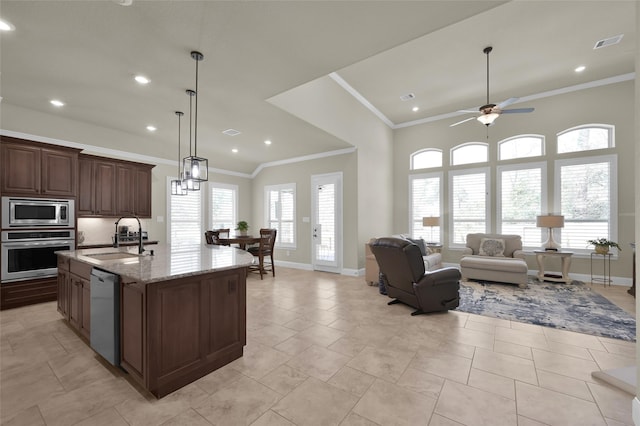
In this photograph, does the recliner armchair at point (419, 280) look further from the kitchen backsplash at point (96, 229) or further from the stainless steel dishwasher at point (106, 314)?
the kitchen backsplash at point (96, 229)

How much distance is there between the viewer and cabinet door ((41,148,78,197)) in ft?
13.6

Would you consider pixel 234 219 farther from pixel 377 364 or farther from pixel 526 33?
pixel 526 33

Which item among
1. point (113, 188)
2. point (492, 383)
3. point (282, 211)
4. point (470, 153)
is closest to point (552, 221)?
point (470, 153)

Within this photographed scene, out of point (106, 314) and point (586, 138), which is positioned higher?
point (586, 138)

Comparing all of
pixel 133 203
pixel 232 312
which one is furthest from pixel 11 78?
pixel 232 312

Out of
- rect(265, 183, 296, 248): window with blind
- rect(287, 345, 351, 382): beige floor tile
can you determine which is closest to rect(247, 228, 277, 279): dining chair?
rect(265, 183, 296, 248): window with blind

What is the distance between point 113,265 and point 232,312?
1070 millimetres

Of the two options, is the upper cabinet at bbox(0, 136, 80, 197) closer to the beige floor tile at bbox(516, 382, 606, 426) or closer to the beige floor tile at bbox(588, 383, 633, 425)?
the beige floor tile at bbox(516, 382, 606, 426)

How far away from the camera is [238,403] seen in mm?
1906

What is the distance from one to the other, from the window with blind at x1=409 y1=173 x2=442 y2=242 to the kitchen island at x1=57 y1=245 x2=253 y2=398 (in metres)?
5.86

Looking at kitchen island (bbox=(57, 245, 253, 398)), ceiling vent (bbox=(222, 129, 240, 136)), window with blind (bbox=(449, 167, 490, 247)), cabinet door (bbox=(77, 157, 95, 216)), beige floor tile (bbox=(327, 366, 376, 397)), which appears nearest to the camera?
kitchen island (bbox=(57, 245, 253, 398))

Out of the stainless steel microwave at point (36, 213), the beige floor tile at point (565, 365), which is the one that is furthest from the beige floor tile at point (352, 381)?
the stainless steel microwave at point (36, 213)

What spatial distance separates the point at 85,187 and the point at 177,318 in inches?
173

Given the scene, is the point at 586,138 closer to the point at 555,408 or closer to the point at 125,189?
the point at 555,408
